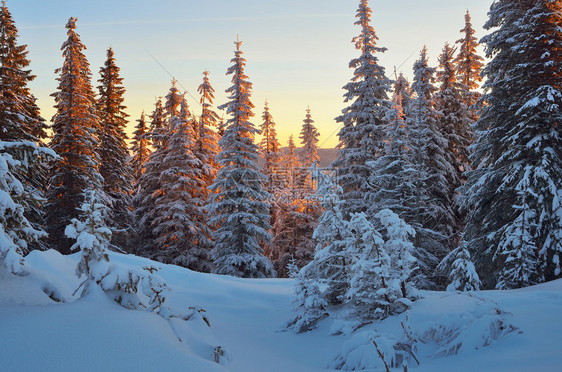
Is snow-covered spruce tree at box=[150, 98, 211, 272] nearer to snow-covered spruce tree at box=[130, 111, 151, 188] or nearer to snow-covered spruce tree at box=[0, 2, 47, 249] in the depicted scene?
snow-covered spruce tree at box=[0, 2, 47, 249]

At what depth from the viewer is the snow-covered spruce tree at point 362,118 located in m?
21.6

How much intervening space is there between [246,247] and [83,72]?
16384 mm

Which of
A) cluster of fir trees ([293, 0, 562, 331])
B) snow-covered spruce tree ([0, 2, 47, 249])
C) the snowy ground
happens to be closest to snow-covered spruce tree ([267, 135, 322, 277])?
cluster of fir trees ([293, 0, 562, 331])

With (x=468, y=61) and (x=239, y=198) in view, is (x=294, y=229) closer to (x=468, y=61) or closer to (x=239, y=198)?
(x=239, y=198)

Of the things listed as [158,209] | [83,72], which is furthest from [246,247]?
[83,72]

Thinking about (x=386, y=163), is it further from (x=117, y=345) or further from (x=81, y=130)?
(x=81, y=130)

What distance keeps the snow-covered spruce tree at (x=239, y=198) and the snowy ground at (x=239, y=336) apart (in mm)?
12560

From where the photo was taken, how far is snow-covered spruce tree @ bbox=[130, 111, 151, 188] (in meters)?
39.9

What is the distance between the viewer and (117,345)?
155 inches

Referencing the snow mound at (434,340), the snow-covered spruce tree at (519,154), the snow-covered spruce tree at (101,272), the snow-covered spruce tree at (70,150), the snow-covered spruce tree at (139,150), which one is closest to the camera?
the snow-covered spruce tree at (101,272)

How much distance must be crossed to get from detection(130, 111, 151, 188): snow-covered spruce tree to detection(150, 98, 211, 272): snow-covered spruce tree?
12.4 metres

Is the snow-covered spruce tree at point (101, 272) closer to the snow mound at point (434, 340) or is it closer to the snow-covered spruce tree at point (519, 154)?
the snow mound at point (434, 340)

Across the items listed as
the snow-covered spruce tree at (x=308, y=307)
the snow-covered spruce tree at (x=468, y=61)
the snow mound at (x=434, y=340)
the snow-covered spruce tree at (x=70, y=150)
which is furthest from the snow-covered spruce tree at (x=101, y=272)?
the snow-covered spruce tree at (x=468, y=61)

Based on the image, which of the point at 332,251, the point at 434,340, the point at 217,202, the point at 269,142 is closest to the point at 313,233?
the point at 332,251
